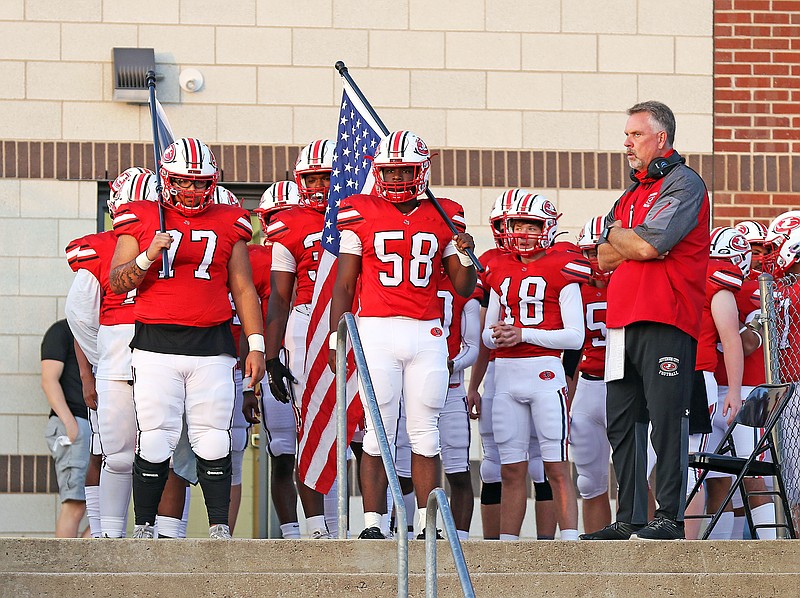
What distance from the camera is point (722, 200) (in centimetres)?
1177

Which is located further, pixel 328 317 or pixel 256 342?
pixel 328 317

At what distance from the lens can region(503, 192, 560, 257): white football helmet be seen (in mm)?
8969

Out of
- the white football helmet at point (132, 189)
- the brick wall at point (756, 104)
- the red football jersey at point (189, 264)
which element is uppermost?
the brick wall at point (756, 104)

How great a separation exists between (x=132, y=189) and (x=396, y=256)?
2.11m

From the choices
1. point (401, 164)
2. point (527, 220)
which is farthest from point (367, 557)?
point (527, 220)

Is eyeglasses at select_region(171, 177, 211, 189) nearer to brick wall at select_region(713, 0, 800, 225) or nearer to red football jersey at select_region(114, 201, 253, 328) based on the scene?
red football jersey at select_region(114, 201, 253, 328)

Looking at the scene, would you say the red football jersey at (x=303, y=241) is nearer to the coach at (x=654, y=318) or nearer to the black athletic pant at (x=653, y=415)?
the coach at (x=654, y=318)

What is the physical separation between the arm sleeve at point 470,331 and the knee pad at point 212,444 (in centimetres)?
203

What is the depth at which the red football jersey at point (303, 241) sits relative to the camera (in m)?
8.76

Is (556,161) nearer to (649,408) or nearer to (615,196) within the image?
(615,196)

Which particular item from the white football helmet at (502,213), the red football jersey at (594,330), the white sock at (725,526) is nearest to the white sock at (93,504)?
the white football helmet at (502,213)

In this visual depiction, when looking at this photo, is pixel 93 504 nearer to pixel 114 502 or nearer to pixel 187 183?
pixel 114 502

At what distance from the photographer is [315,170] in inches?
355

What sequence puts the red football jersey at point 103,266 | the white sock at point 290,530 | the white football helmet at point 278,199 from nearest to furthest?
the red football jersey at point 103,266 → the white sock at point 290,530 → the white football helmet at point 278,199
